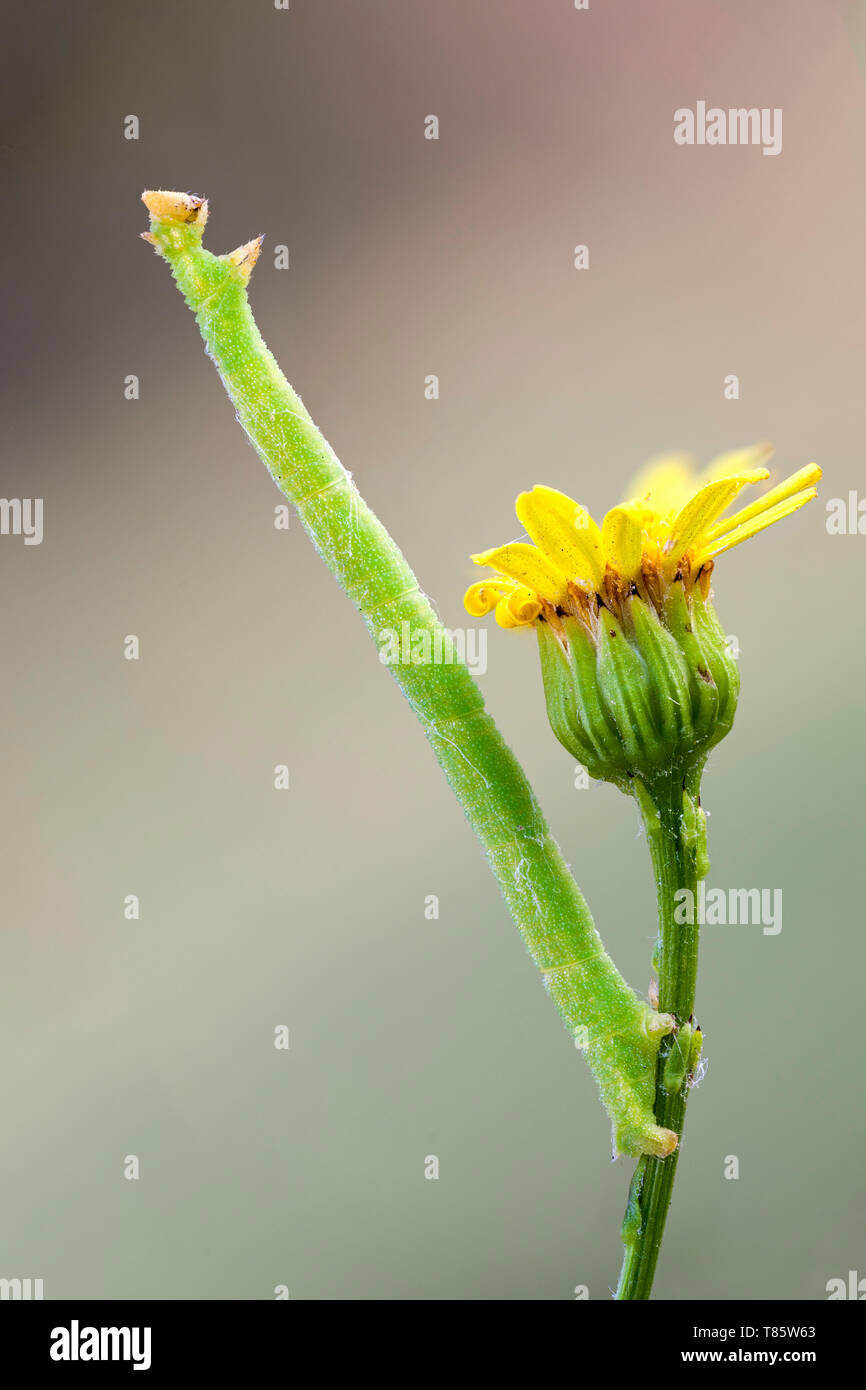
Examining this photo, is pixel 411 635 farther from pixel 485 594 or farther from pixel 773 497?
pixel 773 497

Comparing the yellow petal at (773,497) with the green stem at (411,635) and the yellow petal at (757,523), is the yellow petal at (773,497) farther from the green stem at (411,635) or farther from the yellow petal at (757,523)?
the green stem at (411,635)

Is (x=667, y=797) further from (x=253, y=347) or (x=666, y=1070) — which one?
(x=253, y=347)

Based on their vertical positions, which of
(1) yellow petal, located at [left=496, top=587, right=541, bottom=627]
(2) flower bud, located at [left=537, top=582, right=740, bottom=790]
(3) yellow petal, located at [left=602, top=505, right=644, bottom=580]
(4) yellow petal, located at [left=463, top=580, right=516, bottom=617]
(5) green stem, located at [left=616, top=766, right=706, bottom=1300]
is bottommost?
(5) green stem, located at [left=616, top=766, right=706, bottom=1300]

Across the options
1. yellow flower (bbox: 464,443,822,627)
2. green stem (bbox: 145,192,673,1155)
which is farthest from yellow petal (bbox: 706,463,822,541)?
green stem (bbox: 145,192,673,1155)

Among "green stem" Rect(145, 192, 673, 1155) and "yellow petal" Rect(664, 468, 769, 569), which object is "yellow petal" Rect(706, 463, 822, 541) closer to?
"yellow petal" Rect(664, 468, 769, 569)

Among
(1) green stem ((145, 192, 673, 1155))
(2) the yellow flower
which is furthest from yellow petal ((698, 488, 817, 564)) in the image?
(1) green stem ((145, 192, 673, 1155))

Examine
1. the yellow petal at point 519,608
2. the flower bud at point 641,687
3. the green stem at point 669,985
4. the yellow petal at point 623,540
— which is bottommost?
the green stem at point 669,985

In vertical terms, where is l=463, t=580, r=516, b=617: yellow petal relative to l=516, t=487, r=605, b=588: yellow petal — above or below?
below

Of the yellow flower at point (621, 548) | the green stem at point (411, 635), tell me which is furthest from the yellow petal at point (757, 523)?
the green stem at point (411, 635)
